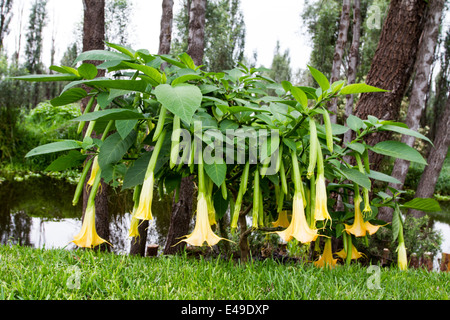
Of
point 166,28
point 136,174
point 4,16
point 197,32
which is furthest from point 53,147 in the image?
point 4,16

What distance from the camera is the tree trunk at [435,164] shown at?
435cm

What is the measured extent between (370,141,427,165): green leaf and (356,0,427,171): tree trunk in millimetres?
1375

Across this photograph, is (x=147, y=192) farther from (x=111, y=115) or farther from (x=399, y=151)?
(x=399, y=151)

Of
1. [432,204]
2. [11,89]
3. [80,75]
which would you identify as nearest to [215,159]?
[80,75]

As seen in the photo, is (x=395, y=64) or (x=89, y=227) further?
(x=395, y=64)

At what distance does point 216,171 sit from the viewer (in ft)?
3.39

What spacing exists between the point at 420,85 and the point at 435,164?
159 cm

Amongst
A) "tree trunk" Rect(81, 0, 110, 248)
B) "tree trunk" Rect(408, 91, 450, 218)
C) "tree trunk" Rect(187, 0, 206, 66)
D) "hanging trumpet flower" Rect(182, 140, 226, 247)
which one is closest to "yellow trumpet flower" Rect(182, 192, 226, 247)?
"hanging trumpet flower" Rect(182, 140, 226, 247)

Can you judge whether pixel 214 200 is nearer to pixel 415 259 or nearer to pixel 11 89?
pixel 415 259

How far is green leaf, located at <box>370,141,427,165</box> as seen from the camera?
1138 mm

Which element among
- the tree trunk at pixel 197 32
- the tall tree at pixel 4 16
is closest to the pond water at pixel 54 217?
the tree trunk at pixel 197 32

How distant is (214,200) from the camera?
1.34 metres

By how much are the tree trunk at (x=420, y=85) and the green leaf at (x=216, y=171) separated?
A: 257cm

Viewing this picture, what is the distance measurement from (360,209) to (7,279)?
133cm
